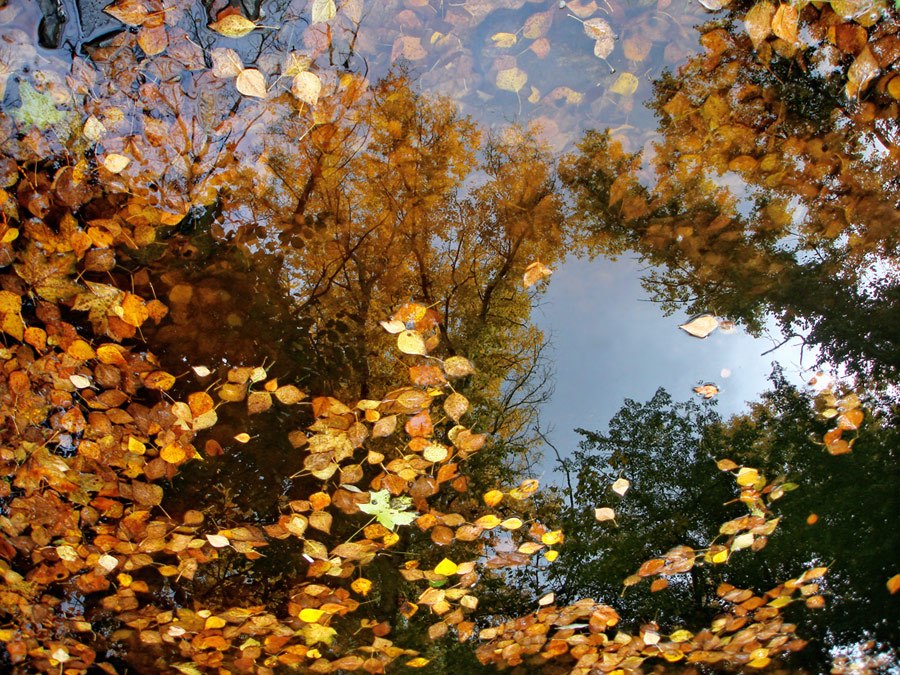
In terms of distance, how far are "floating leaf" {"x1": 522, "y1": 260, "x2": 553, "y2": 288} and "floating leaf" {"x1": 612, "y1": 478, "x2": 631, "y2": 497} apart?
56 centimetres

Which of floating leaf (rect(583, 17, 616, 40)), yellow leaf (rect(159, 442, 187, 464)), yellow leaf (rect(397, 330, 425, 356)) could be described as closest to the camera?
floating leaf (rect(583, 17, 616, 40))

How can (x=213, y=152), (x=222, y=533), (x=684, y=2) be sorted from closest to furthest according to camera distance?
1. (x=684, y=2)
2. (x=213, y=152)
3. (x=222, y=533)

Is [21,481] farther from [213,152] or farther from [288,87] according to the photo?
[288,87]

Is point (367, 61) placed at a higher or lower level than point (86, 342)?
higher

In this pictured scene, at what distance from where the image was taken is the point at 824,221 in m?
1.20

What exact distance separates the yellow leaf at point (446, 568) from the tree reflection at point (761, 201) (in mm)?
877

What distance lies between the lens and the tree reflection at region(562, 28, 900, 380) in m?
1.14

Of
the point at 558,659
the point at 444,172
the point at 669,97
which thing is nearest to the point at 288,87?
the point at 444,172

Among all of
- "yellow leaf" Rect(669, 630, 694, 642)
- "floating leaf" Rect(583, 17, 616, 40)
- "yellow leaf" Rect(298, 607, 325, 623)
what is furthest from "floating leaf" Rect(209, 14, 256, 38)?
"yellow leaf" Rect(669, 630, 694, 642)

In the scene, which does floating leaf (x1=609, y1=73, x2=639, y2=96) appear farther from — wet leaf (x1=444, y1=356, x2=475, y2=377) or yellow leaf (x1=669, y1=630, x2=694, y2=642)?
yellow leaf (x1=669, y1=630, x2=694, y2=642)

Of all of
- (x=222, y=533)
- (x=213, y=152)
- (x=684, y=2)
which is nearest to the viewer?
(x=684, y=2)

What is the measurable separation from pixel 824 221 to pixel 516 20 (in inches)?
34.0

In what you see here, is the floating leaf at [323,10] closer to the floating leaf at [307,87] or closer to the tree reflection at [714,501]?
the floating leaf at [307,87]

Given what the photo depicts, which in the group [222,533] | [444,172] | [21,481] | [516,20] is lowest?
[222,533]
